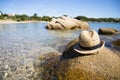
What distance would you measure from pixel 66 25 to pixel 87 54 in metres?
26.1

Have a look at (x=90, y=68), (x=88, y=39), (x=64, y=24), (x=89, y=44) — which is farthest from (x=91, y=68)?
(x=64, y=24)

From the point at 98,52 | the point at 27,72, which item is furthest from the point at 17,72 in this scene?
the point at 98,52

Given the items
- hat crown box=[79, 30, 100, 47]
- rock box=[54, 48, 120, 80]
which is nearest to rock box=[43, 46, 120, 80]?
rock box=[54, 48, 120, 80]

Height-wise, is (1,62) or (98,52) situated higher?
(98,52)

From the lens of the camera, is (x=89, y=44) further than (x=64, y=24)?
No

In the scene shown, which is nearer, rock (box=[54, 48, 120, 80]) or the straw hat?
rock (box=[54, 48, 120, 80])

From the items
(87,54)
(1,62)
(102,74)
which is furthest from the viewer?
(1,62)

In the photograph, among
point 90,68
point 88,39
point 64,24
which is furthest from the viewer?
point 64,24

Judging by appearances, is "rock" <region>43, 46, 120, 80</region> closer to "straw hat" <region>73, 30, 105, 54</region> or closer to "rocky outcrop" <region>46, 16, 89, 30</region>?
"straw hat" <region>73, 30, 105, 54</region>

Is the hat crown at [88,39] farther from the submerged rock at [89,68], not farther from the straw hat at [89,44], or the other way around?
the submerged rock at [89,68]

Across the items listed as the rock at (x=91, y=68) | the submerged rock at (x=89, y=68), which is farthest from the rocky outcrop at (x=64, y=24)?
the rock at (x=91, y=68)

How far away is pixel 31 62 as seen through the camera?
7688mm

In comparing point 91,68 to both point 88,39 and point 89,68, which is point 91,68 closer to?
point 89,68

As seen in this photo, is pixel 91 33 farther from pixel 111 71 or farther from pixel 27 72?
pixel 27 72
